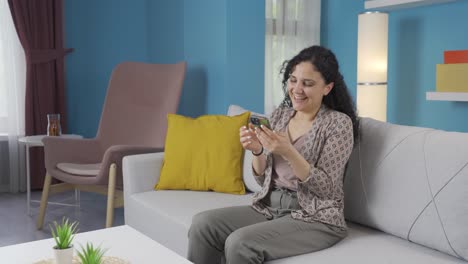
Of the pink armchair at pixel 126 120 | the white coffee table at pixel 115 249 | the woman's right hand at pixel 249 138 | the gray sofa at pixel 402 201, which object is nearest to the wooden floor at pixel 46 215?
the pink armchair at pixel 126 120

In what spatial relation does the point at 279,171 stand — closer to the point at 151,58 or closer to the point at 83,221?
the point at 83,221

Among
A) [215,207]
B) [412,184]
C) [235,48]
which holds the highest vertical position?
[235,48]

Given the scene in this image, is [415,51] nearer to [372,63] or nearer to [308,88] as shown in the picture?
[372,63]

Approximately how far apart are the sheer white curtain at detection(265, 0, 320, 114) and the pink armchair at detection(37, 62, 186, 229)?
70 cm

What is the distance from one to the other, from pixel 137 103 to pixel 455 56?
7.01ft

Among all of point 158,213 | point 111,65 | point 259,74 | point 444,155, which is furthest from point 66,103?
point 444,155

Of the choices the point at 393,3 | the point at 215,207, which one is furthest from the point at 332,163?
the point at 393,3

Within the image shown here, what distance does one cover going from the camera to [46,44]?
446 cm

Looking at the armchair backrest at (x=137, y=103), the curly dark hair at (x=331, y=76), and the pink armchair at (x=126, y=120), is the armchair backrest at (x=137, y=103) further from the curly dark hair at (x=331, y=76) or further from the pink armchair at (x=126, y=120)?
the curly dark hair at (x=331, y=76)

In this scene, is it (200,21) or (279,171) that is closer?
(279,171)

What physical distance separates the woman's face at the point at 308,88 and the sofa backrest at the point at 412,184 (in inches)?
8.8

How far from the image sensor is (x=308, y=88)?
198 centimetres

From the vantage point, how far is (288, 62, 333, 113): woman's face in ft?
6.50

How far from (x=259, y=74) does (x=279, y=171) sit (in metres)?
1.94
